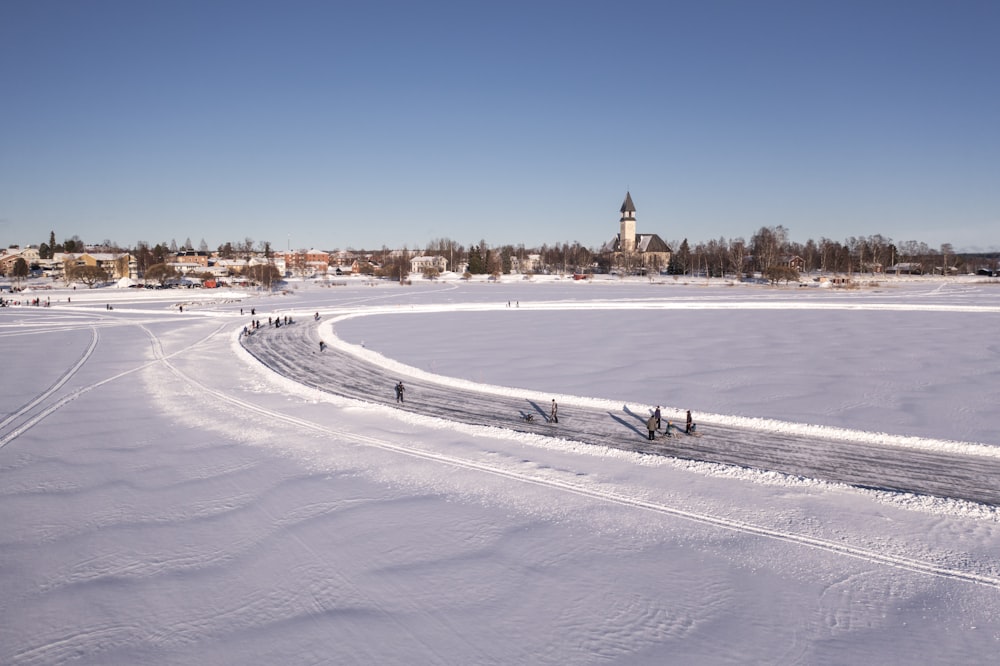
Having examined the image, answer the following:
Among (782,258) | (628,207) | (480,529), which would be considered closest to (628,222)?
(628,207)

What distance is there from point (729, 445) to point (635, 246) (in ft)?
474

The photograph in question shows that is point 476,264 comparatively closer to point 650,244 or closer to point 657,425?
point 650,244

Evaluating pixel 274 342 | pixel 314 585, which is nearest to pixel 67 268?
pixel 274 342

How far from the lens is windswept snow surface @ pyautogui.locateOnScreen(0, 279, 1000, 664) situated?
8.46 meters

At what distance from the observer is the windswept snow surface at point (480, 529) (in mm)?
8461

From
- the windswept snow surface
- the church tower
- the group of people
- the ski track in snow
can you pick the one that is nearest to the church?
the church tower

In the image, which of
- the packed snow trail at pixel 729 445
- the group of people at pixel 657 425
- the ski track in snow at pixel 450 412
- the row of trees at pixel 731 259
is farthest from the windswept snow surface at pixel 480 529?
the row of trees at pixel 731 259

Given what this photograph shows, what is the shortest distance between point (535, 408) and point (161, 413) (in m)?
13.2

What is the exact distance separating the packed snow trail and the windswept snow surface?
385 mm

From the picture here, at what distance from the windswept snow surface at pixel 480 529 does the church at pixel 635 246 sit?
123 metres

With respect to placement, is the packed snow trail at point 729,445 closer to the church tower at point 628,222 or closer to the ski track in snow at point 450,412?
the ski track in snow at point 450,412

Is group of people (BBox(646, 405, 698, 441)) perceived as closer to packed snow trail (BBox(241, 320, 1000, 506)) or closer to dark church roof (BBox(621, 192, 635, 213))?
packed snow trail (BBox(241, 320, 1000, 506))

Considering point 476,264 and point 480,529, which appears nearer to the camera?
point 480,529

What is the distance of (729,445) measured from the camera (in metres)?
16.8
